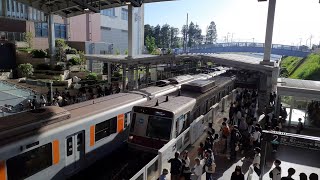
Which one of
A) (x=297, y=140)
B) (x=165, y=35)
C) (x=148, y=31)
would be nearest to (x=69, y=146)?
(x=297, y=140)

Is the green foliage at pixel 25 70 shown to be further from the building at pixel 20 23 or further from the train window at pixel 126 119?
the train window at pixel 126 119

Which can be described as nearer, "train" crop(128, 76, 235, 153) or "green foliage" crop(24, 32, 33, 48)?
"train" crop(128, 76, 235, 153)

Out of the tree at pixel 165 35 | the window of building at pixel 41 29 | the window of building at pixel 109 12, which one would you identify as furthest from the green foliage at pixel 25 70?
the tree at pixel 165 35

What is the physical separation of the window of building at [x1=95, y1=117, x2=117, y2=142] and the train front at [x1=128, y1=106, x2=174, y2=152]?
78cm

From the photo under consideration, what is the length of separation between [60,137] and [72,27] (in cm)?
3969

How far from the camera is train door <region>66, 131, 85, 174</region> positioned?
10320 millimetres

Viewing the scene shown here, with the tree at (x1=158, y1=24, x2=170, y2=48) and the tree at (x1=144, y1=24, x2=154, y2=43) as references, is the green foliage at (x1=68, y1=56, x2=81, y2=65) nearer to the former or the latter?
the tree at (x1=144, y1=24, x2=154, y2=43)

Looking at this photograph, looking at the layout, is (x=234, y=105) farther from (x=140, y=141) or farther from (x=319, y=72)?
(x=319, y=72)

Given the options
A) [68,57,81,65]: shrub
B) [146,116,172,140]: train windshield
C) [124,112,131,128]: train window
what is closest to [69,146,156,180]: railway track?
[146,116,172,140]: train windshield

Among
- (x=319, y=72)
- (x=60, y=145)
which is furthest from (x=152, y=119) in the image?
(x=319, y=72)

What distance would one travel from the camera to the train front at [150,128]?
12.3 meters

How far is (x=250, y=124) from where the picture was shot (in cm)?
1384

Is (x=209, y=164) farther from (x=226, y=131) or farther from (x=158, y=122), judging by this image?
(x=226, y=131)

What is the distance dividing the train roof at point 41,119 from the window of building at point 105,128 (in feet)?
1.75
